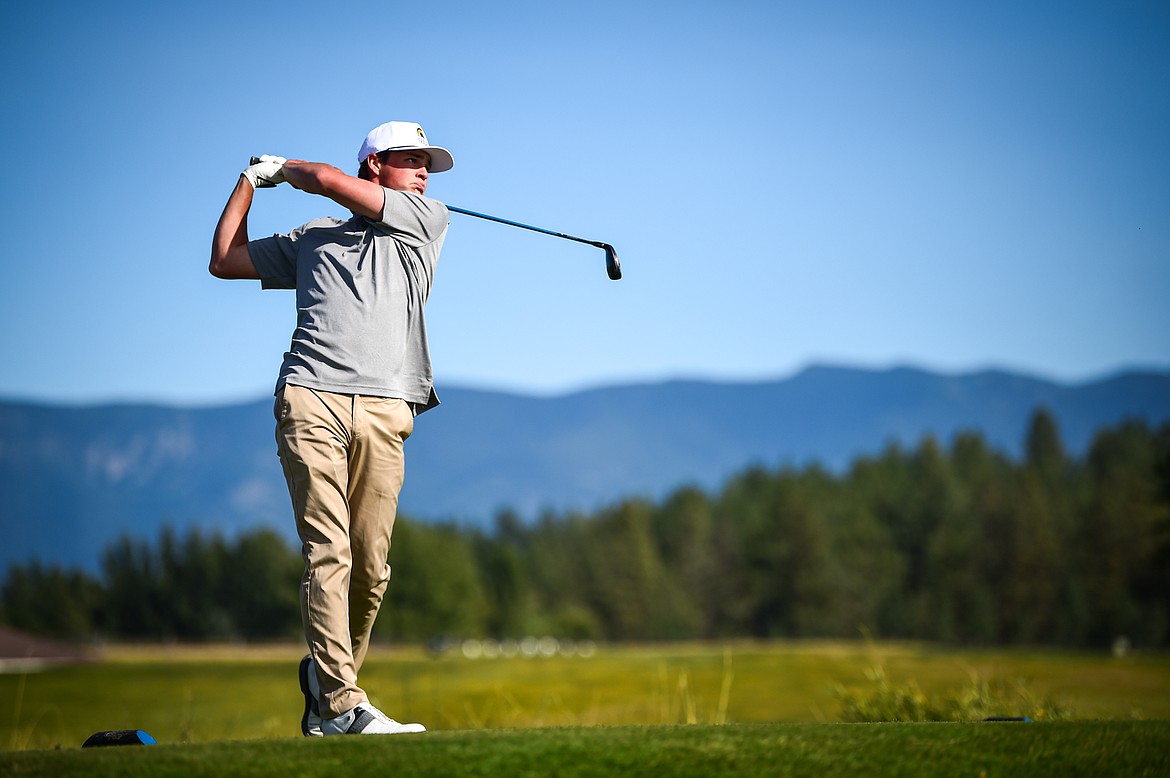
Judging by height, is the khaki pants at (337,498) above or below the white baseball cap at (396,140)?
below

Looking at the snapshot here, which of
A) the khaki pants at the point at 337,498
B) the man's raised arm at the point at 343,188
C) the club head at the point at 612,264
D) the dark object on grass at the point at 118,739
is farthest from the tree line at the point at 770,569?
the dark object on grass at the point at 118,739

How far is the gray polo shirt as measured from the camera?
6.00m

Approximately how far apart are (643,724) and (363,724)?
1127 mm

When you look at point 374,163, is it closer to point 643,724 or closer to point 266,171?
point 266,171

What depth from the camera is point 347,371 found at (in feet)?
19.7

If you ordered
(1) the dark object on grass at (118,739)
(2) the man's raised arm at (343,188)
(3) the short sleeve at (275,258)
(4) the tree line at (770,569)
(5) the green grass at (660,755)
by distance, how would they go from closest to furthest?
(5) the green grass at (660,755)
(1) the dark object on grass at (118,739)
(2) the man's raised arm at (343,188)
(3) the short sleeve at (275,258)
(4) the tree line at (770,569)

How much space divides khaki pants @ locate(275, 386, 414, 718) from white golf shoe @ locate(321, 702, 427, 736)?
5 cm

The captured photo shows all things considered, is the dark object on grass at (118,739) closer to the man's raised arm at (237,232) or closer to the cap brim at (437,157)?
the man's raised arm at (237,232)

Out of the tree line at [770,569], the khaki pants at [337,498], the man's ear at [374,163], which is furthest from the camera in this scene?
the tree line at [770,569]

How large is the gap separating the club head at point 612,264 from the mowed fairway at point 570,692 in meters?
3.13

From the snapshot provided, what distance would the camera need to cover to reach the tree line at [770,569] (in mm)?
98438

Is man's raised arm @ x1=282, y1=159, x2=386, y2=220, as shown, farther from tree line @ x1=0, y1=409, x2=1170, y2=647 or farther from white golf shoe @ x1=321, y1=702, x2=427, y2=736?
tree line @ x1=0, y1=409, x2=1170, y2=647

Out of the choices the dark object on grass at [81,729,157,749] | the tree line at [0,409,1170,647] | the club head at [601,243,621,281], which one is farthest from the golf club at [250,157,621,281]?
the tree line at [0,409,1170,647]

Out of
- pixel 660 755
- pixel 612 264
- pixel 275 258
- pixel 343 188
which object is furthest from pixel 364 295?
pixel 660 755
